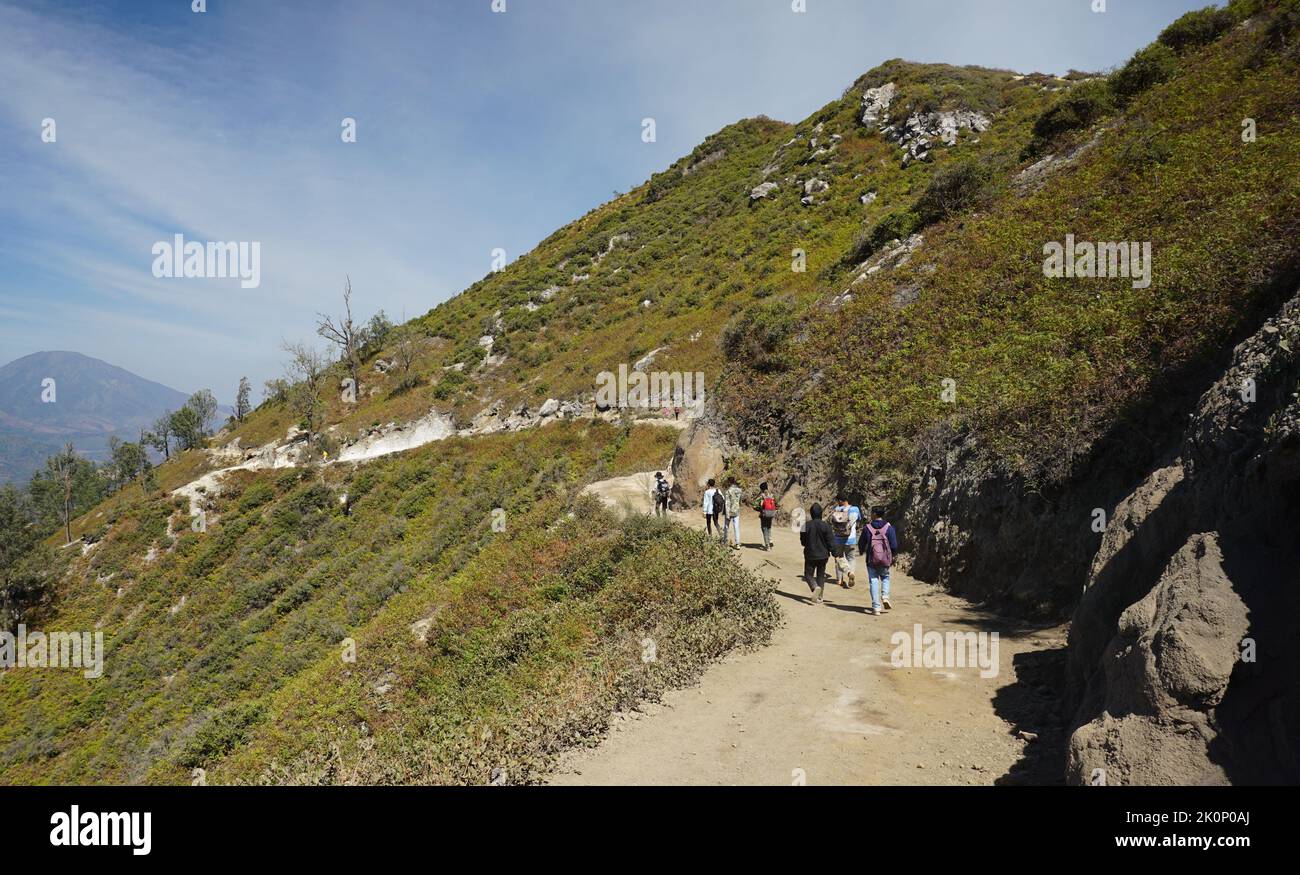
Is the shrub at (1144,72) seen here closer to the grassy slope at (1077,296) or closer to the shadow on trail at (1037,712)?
the grassy slope at (1077,296)

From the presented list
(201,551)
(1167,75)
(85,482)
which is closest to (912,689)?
(1167,75)

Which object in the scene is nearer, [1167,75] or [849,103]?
[1167,75]

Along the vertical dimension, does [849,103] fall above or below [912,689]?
above

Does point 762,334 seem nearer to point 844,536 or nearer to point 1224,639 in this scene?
point 844,536

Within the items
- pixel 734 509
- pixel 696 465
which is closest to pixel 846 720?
pixel 734 509

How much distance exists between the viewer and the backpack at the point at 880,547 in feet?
35.4

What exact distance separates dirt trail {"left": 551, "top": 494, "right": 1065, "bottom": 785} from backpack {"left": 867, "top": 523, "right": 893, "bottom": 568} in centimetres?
109

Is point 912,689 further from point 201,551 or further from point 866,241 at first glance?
point 201,551

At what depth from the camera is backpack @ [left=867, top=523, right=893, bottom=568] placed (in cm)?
1079

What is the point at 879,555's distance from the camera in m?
10.8

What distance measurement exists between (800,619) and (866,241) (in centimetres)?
2315

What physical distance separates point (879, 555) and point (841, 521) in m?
1.91

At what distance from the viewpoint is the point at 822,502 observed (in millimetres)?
17344

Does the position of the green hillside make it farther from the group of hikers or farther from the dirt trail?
the group of hikers
